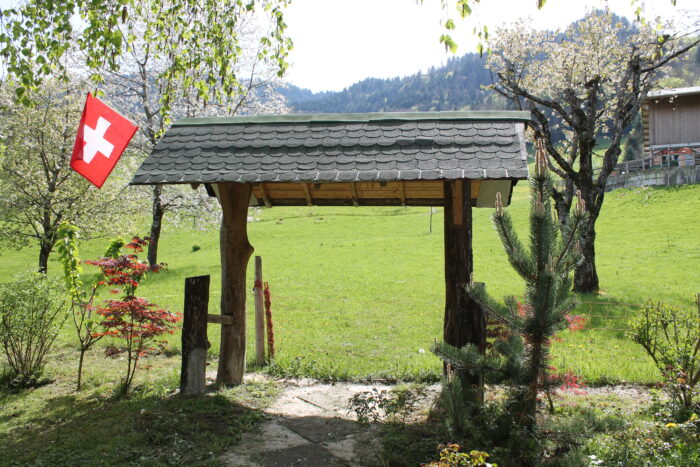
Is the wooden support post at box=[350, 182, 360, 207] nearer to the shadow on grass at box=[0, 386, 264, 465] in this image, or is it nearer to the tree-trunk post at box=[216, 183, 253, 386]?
the tree-trunk post at box=[216, 183, 253, 386]

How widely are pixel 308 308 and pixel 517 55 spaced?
36.3 feet

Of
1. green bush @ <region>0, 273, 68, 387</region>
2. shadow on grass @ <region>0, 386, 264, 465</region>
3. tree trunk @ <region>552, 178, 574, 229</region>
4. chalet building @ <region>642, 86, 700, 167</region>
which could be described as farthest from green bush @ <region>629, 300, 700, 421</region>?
chalet building @ <region>642, 86, 700, 167</region>

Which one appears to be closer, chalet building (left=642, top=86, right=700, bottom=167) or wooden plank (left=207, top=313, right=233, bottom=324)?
wooden plank (left=207, top=313, right=233, bottom=324)

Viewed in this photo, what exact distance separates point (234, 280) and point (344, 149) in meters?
2.59

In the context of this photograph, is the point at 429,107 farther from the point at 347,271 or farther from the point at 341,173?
the point at 341,173

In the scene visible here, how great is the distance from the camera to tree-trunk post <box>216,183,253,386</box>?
808 centimetres

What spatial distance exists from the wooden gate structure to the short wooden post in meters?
0.57

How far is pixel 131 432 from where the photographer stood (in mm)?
6438

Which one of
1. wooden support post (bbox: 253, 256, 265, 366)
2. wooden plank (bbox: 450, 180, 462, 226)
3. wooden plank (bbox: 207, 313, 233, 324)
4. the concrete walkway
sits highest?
wooden plank (bbox: 450, 180, 462, 226)

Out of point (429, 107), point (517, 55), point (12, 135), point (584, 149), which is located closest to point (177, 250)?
point (12, 135)

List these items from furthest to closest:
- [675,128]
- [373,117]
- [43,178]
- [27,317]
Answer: [675,128] < [43,178] < [27,317] < [373,117]

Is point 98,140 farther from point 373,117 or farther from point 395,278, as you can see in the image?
point 395,278

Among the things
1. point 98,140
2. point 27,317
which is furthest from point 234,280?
point 27,317

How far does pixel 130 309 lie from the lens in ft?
25.9
